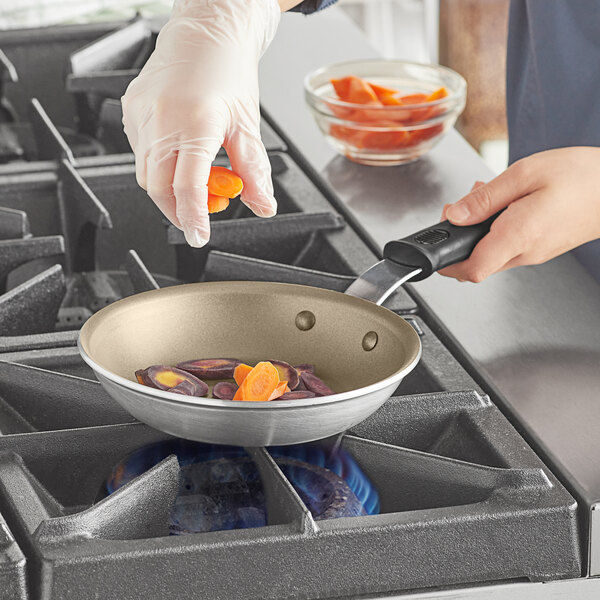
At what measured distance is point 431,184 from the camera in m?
1.33

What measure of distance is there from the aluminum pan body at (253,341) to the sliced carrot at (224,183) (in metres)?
0.09

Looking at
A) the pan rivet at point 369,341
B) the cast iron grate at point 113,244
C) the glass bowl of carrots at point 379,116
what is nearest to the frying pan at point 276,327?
the pan rivet at point 369,341

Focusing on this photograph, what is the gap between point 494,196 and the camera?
1.00 meters

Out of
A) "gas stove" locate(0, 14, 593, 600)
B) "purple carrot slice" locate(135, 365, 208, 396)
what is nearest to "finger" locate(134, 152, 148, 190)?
"gas stove" locate(0, 14, 593, 600)

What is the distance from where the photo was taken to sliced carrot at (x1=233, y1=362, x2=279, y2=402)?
75 centimetres

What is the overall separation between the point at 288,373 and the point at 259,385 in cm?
6

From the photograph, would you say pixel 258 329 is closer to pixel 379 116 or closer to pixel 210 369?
pixel 210 369

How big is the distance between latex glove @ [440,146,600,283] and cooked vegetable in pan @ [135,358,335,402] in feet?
0.77

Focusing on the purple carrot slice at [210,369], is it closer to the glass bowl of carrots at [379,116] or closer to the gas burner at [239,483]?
the gas burner at [239,483]

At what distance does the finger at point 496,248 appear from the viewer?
975mm

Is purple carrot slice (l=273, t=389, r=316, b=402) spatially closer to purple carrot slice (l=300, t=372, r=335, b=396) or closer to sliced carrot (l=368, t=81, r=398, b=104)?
purple carrot slice (l=300, t=372, r=335, b=396)

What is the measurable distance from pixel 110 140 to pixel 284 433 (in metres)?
0.94

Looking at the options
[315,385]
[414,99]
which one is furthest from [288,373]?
[414,99]

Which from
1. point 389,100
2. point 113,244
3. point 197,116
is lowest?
point 113,244
